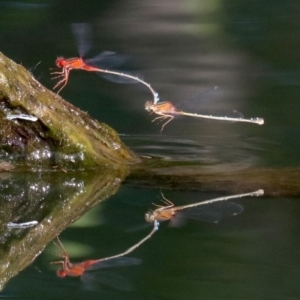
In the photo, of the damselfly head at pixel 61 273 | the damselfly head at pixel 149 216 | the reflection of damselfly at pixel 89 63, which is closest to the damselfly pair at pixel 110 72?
the reflection of damselfly at pixel 89 63

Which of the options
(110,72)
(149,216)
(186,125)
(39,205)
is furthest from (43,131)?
(186,125)

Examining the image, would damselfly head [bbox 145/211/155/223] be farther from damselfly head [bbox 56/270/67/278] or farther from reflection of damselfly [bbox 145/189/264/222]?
damselfly head [bbox 56/270/67/278]

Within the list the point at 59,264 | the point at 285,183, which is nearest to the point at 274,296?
the point at 59,264

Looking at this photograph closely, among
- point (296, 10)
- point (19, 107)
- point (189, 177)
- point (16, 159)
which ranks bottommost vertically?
point (296, 10)

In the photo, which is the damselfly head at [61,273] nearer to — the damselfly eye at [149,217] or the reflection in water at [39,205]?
the reflection in water at [39,205]

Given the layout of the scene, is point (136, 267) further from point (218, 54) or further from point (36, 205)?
point (218, 54)

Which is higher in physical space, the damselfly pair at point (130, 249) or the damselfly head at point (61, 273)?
the damselfly head at point (61, 273)
